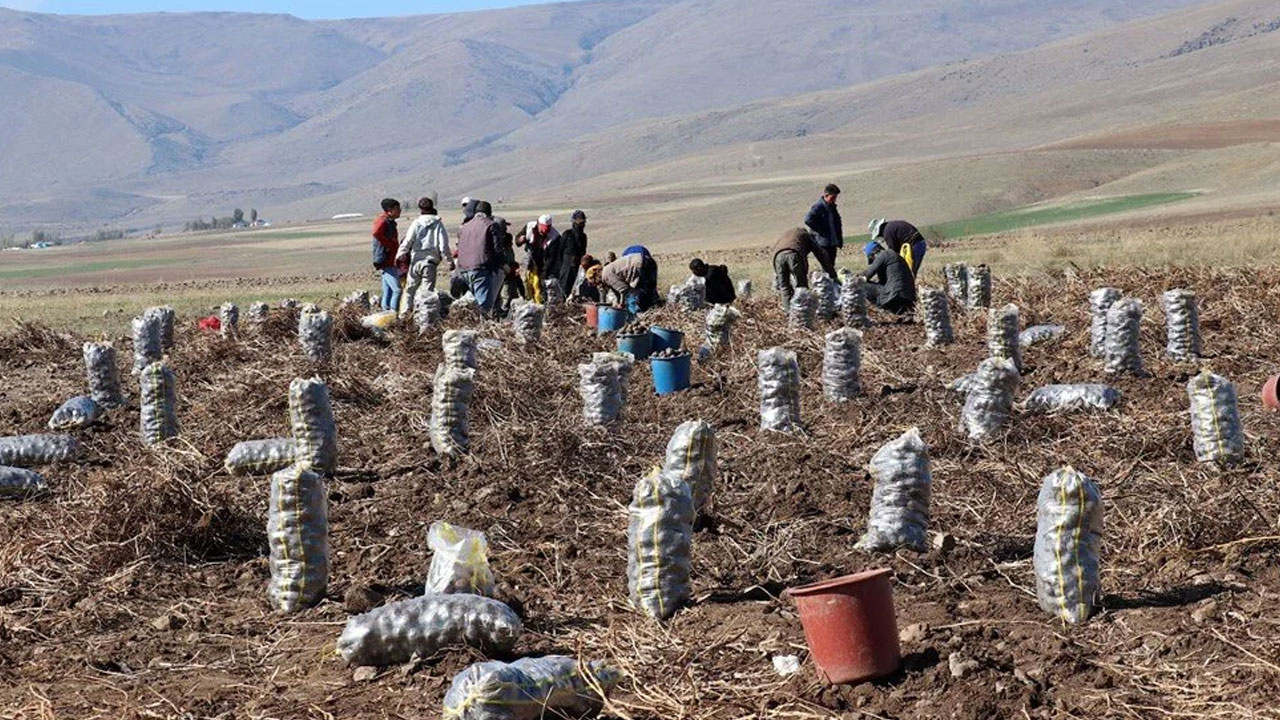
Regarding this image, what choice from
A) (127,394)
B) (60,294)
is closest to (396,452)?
(127,394)

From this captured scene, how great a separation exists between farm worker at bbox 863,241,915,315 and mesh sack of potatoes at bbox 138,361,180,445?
6.71 metres

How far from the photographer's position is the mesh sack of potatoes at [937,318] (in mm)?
12094

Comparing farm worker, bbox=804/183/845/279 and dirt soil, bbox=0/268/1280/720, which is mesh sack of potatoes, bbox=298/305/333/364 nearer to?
dirt soil, bbox=0/268/1280/720

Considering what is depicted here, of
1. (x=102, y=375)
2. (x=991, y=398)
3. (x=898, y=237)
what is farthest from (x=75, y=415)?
(x=898, y=237)

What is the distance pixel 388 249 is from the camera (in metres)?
15.2

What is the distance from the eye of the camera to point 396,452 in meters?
8.88

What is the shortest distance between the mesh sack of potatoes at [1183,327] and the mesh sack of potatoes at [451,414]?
4.86 m

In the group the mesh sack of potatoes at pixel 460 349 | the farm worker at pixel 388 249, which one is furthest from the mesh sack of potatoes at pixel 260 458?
the farm worker at pixel 388 249

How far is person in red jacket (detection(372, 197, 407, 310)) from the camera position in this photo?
1498 cm

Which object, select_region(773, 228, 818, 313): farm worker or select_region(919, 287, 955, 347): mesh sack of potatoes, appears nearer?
select_region(919, 287, 955, 347): mesh sack of potatoes

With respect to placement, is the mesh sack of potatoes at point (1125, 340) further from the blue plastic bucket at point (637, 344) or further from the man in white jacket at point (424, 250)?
the man in white jacket at point (424, 250)

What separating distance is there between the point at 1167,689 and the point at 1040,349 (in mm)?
7180

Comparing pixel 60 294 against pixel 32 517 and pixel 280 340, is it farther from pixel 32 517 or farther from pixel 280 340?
pixel 32 517

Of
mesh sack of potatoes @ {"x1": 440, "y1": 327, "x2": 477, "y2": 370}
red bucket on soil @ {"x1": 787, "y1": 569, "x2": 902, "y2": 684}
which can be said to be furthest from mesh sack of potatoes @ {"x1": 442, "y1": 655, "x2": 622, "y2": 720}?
mesh sack of potatoes @ {"x1": 440, "y1": 327, "x2": 477, "y2": 370}
